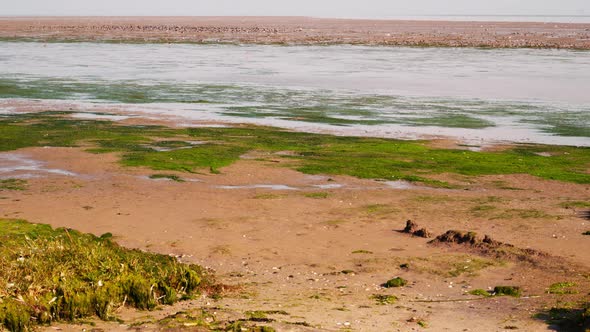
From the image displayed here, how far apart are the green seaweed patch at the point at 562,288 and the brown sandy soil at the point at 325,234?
0.11m

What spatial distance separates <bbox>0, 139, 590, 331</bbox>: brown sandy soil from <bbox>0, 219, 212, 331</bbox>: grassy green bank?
0.75ft

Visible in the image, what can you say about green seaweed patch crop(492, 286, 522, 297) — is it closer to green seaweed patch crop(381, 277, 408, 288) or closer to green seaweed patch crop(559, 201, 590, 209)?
green seaweed patch crop(381, 277, 408, 288)

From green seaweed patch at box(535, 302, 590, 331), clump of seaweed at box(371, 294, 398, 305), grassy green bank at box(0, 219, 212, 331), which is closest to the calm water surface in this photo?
clump of seaweed at box(371, 294, 398, 305)

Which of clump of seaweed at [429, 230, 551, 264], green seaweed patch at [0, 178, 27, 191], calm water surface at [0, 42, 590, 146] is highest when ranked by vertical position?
clump of seaweed at [429, 230, 551, 264]

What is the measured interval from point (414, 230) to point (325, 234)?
1.33m

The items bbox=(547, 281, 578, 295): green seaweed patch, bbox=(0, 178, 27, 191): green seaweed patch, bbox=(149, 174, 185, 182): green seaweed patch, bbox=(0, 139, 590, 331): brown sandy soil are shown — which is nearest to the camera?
bbox=(0, 139, 590, 331): brown sandy soil

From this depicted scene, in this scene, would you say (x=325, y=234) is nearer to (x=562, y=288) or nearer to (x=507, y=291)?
(x=507, y=291)

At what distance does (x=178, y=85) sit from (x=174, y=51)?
80.0ft

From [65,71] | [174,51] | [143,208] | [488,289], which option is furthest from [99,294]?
[174,51]

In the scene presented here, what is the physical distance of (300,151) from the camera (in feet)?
63.3

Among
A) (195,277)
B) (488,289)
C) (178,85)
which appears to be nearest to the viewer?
(195,277)

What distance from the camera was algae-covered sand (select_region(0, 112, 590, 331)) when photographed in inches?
332

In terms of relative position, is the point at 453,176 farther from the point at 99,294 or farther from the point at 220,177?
the point at 99,294

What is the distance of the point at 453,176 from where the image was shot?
17.0 metres
